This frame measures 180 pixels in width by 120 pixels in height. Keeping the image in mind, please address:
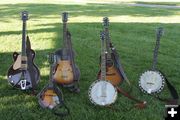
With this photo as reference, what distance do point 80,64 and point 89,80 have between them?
4.50 ft

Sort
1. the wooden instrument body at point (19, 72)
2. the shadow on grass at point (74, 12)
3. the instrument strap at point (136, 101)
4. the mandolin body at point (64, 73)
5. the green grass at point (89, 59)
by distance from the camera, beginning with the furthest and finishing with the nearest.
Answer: the shadow on grass at point (74, 12)
the wooden instrument body at point (19, 72)
the mandolin body at point (64, 73)
the instrument strap at point (136, 101)
the green grass at point (89, 59)

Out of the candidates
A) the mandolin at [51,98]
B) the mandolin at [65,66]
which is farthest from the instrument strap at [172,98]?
the mandolin at [51,98]

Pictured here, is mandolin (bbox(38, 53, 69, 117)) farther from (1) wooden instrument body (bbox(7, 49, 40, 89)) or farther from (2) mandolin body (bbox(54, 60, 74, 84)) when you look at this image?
(1) wooden instrument body (bbox(7, 49, 40, 89))

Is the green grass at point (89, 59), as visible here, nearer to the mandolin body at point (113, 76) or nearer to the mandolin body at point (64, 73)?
the mandolin body at point (64, 73)

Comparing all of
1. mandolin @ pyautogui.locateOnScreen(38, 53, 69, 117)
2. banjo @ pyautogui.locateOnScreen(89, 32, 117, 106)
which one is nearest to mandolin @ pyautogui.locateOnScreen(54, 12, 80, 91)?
mandolin @ pyautogui.locateOnScreen(38, 53, 69, 117)

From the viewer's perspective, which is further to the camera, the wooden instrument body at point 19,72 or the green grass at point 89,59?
the wooden instrument body at point 19,72

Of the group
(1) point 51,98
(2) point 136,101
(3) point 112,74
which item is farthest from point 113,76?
(1) point 51,98

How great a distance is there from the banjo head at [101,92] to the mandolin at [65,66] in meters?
0.77

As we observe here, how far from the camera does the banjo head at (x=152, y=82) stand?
706 centimetres

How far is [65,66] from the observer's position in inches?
281

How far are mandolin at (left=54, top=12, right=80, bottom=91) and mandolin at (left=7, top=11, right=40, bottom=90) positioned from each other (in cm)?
43

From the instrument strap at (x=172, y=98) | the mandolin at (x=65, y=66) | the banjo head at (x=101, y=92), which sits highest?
the mandolin at (x=65, y=66)

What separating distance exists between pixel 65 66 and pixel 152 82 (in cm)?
157

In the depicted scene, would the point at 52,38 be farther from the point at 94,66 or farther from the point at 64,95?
the point at 64,95
